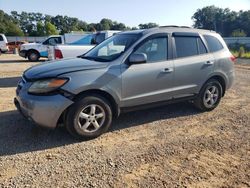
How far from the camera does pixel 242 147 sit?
446cm

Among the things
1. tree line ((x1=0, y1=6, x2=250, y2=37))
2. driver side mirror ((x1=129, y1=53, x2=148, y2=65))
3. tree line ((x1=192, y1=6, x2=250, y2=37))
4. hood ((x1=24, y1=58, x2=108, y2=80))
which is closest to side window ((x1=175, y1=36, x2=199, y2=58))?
driver side mirror ((x1=129, y1=53, x2=148, y2=65))

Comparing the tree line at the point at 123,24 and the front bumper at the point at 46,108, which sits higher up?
the tree line at the point at 123,24

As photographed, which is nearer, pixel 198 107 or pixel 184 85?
pixel 184 85

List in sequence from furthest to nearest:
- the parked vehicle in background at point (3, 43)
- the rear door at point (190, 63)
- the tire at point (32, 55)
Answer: the parked vehicle in background at point (3, 43)
the tire at point (32, 55)
the rear door at point (190, 63)

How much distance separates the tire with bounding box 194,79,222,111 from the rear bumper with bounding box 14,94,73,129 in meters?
2.99

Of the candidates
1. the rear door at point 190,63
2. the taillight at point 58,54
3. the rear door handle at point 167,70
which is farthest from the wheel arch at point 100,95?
the taillight at point 58,54

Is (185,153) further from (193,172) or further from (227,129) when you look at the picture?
(227,129)

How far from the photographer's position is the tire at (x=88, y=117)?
14.4ft

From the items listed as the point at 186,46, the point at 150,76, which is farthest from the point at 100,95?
the point at 186,46

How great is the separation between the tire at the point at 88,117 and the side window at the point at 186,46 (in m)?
1.91

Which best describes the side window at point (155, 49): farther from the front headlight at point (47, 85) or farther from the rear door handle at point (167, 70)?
the front headlight at point (47, 85)

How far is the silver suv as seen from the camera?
4.35m

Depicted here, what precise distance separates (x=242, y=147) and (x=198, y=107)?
186 cm

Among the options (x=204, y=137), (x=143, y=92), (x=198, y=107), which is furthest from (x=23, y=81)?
(x=198, y=107)
